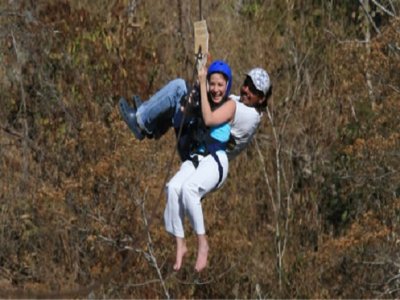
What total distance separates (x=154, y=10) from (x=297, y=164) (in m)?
2.76

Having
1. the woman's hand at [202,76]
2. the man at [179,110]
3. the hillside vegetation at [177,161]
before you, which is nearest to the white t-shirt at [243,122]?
the man at [179,110]

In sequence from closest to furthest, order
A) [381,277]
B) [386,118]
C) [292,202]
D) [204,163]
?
[204,163], [386,118], [381,277], [292,202]

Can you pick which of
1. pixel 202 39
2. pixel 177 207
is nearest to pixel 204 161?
pixel 177 207

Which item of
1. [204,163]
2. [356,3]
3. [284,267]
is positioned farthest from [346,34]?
[204,163]

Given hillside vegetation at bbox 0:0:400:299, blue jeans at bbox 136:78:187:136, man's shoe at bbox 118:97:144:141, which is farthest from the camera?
hillside vegetation at bbox 0:0:400:299

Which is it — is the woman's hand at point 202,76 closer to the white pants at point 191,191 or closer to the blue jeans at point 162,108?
the blue jeans at point 162,108

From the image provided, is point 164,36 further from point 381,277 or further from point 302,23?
point 381,277

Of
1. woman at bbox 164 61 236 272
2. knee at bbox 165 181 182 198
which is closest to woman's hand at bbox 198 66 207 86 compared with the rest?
woman at bbox 164 61 236 272

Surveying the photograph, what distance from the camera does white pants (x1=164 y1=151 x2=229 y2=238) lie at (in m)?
9.29

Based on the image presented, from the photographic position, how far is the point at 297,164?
64.7ft

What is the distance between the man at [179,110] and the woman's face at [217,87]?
17 cm

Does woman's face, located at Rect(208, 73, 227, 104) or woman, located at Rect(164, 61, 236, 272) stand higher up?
woman's face, located at Rect(208, 73, 227, 104)

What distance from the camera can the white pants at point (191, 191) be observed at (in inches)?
366

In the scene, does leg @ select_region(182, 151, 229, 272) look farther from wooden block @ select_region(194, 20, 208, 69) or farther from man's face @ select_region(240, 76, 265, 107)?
wooden block @ select_region(194, 20, 208, 69)
